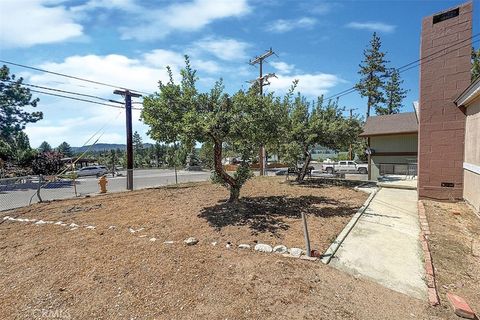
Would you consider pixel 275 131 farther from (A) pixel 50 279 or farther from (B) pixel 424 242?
(A) pixel 50 279

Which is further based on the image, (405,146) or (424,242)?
(405,146)

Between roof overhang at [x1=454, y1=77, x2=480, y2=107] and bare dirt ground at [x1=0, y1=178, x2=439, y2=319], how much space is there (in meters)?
5.07

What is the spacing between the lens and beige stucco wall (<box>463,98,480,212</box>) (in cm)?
803

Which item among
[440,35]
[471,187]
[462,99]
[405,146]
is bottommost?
[471,187]

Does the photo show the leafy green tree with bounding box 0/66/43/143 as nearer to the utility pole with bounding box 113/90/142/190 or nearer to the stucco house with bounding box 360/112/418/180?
the utility pole with bounding box 113/90/142/190

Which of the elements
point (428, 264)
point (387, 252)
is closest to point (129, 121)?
point (387, 252)

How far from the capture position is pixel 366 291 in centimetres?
402

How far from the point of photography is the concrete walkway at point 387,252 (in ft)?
14.4

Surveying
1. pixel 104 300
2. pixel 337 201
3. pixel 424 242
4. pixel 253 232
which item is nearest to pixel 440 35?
pixel 337 201

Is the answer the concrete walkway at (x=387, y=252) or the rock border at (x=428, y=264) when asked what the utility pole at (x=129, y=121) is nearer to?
the concrete walkway at (x=387, y=252)

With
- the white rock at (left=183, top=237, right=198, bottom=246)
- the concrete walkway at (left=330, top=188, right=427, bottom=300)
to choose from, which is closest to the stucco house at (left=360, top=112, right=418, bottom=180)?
the concrete walkway at (left=330, top=188, right=427, bottom=300)

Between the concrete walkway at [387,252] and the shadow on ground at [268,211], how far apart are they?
110 cm

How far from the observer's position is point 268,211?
8.09 m

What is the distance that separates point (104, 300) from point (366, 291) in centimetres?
374
